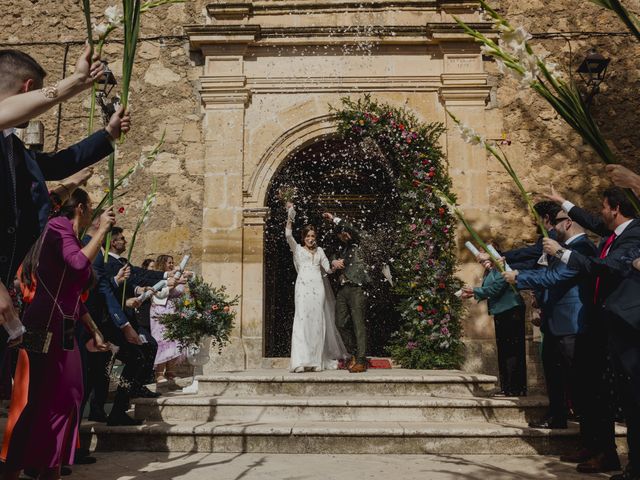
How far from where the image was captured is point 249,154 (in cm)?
891

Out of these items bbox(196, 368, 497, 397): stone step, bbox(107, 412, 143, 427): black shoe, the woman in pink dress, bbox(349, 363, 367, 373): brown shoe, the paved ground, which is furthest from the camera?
the woman in pink dress

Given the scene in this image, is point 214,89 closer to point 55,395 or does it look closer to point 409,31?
point 409,31

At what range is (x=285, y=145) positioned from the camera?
29.2 ft

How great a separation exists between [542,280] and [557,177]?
4623mm

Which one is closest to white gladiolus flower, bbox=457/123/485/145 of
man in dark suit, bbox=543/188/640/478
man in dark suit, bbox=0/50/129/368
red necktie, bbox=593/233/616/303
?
man in dark suit, bbox=543/188/640/478

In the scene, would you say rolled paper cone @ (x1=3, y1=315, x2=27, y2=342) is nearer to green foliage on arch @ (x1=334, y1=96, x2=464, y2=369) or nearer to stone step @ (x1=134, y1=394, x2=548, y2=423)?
stone step @ (x1=134, y1=394, x2=548, y2=423)

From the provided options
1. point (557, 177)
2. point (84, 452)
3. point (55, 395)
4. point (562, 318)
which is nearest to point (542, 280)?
point (562, 318)

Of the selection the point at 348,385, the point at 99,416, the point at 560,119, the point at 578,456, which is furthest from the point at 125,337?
the point at 560,119

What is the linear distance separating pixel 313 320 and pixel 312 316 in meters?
0.06

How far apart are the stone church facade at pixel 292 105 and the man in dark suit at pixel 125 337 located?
7.71 feet

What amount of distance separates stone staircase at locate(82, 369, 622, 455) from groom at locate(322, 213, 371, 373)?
1.03 m

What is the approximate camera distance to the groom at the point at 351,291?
7460 mm

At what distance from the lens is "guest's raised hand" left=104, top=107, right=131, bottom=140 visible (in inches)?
112

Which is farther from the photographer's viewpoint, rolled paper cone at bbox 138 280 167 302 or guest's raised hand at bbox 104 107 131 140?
rolled paper cone at bbox 138 280 167 302
